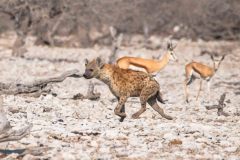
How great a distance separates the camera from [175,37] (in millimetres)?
40562

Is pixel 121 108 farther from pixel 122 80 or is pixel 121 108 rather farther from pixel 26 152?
pixel 26 152

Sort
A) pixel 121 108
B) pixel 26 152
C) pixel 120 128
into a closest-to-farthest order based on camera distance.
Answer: pixel 26 152 < pixel 120 128 < pixel 121 108

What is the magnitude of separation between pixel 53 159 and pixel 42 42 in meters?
26.7

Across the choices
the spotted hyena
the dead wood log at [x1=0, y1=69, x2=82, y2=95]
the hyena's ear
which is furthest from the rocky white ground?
the hyena's ear

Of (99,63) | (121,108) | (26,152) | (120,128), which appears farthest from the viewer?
(121,108)

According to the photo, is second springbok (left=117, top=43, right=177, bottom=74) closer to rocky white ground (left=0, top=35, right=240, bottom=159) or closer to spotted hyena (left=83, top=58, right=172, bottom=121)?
rocky white ground (left=0, top=35, right=240, bottom=159)

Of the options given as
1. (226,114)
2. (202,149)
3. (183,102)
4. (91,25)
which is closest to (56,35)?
(91,25)

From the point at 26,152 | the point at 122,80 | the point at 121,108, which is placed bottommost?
the point at 26,152

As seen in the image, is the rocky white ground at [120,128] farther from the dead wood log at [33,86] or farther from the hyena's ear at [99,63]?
the hyena's ear at [99,63]

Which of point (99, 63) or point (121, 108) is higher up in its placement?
point (99, 63)

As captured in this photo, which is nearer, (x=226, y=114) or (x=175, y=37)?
(x=226, y=114)

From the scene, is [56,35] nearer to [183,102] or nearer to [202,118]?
[183,102]

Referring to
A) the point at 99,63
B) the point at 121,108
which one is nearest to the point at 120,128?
the point at 121,108

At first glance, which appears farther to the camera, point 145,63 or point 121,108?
point 145,63
